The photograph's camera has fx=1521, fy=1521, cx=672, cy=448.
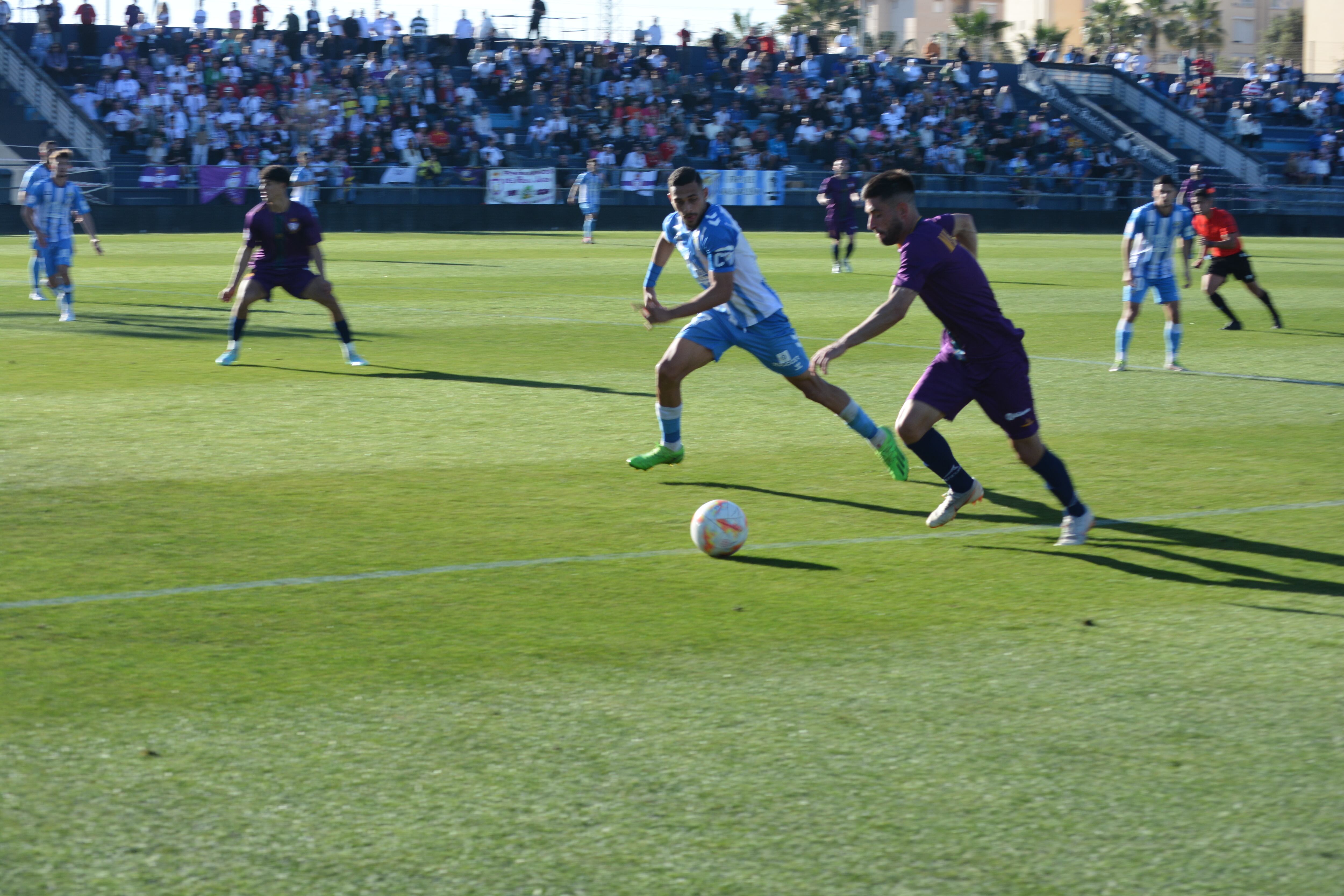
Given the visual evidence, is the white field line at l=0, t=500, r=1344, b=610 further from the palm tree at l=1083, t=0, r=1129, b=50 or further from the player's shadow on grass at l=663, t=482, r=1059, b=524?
the palm tree at l=1083, t=0, r=1129, b=50

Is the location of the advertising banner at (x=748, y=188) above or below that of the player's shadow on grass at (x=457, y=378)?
above

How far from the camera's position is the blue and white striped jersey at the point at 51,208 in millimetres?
18516

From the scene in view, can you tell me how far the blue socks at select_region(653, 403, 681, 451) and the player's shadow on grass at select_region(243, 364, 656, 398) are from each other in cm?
314

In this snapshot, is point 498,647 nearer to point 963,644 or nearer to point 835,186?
point 963,644

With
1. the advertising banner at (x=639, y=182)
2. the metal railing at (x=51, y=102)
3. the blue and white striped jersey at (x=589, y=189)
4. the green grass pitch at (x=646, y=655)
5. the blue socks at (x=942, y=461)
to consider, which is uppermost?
the metal railing at (x=51, y=102)

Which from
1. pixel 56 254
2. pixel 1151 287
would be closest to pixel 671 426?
pixel 1151 287

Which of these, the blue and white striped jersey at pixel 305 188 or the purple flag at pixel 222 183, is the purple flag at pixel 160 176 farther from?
the blue and white striped jersey at pixel 305 188

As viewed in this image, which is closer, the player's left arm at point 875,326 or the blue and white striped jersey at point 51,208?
the player's left arm at point 875,326

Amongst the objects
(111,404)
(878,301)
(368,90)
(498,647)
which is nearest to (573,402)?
(111,404)

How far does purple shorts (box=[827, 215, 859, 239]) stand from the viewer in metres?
27.4

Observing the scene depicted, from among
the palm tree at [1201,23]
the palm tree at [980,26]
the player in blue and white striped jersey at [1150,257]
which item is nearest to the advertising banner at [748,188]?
the player in blue and white striped jersey at [1150,257]

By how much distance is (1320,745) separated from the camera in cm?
457

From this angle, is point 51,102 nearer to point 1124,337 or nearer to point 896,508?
point 1124,337

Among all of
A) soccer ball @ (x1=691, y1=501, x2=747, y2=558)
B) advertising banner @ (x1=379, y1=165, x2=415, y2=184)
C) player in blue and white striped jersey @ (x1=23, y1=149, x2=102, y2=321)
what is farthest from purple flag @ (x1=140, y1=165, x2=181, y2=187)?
soccer ball @ (x1=691, y1=501, x2=747, y2=558)
